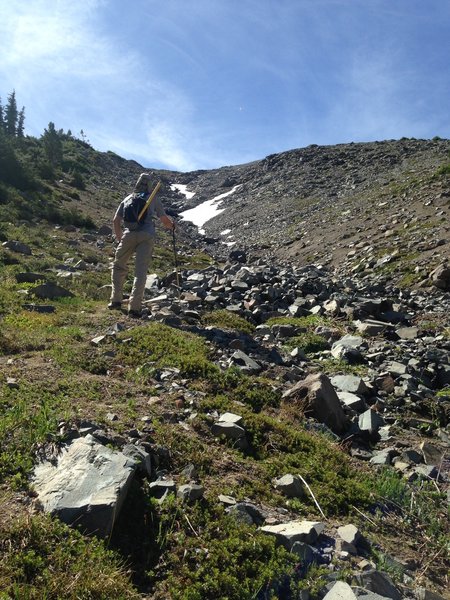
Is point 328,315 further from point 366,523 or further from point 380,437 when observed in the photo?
point 366,523

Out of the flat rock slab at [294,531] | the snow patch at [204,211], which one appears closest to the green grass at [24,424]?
the flat rock slab at [294,531]

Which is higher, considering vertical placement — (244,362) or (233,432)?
(244,362)

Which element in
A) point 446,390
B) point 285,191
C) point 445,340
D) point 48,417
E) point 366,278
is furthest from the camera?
point 285,191

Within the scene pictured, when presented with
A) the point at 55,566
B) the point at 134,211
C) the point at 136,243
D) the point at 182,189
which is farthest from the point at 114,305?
the point at 182,189

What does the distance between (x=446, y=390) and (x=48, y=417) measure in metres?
6.54

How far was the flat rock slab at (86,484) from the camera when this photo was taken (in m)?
3.42

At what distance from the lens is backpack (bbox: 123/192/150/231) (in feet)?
33.4

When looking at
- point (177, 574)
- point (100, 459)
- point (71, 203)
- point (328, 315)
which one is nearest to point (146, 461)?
point (100, 459)

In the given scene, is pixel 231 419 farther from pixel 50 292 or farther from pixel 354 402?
pixel 50 292

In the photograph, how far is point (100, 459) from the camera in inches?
156

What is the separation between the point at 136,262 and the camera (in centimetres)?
1023

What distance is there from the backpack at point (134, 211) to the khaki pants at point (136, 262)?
0.20 m

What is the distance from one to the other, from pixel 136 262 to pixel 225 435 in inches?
228

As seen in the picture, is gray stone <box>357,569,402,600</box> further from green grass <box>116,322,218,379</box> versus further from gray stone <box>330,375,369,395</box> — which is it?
gray stone <box>330,375,369,395</box>
